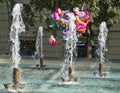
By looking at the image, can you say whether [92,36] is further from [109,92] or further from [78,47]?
[109,92]

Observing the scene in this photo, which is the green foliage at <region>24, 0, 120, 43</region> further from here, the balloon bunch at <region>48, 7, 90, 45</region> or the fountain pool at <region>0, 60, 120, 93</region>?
the fountain pool at <region>0, 60, 120, 93</region>

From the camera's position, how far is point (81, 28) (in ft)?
60.8

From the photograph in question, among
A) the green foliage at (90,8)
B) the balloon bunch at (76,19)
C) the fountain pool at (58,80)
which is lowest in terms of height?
the fountain pool at (58,80)

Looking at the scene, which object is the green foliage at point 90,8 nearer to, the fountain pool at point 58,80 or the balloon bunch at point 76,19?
the balloon bunch at point 76,19

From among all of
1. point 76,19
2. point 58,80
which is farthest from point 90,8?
point 58,80

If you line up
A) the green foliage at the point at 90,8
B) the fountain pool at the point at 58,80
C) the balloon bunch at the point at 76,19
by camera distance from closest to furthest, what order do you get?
the fountain pool at the point at 58,80 < the balloon bunch at the point at 76,19 < the green foliage at the point at 90,8

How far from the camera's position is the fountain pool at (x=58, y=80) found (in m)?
10.4

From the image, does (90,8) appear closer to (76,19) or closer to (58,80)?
(76,19)

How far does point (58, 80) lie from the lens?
40.2 feet

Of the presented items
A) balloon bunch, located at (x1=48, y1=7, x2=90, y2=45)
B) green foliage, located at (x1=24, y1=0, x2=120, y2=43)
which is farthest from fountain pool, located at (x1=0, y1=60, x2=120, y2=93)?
green foliage, located at (x1=24, y1=0, x2=120, y2=43)

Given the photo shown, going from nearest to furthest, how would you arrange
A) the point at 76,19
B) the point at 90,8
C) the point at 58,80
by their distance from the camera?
the point at 58,80
the point at 76,19
the point at 90,8

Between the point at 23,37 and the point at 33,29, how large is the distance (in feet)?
2.51

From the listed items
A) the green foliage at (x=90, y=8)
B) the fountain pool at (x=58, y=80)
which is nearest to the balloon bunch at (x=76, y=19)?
the green foliage at (x=90, y=8)

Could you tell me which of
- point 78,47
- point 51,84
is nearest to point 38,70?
point 51,84
